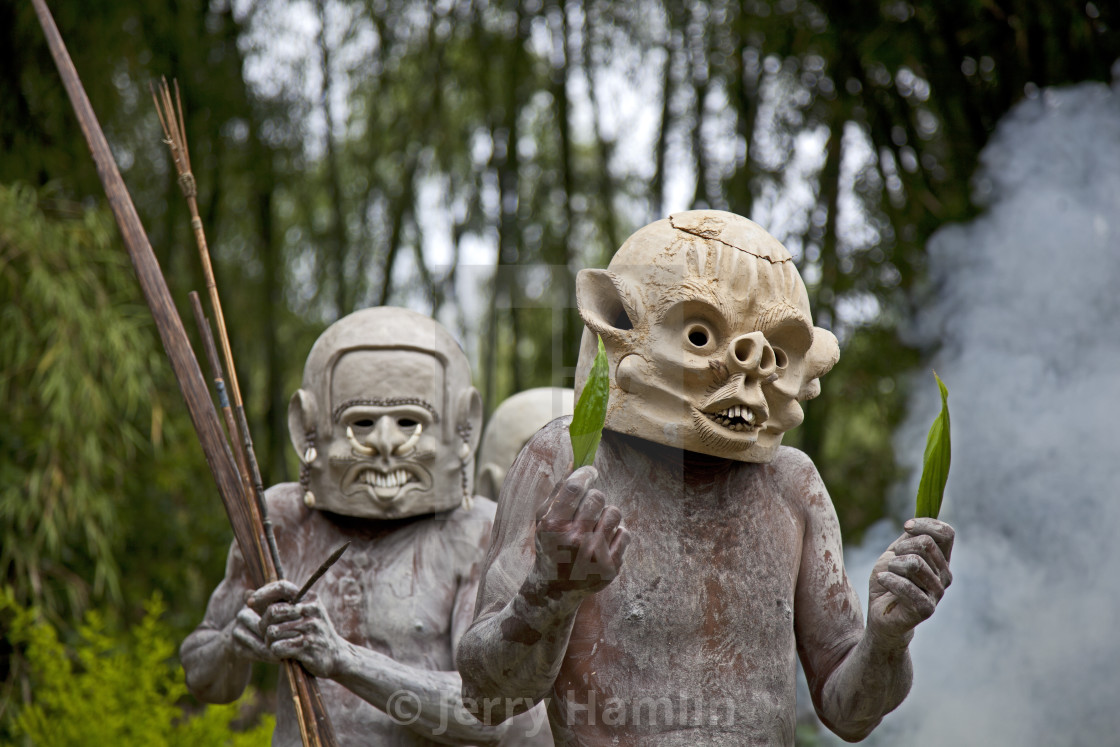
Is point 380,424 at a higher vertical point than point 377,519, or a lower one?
higher

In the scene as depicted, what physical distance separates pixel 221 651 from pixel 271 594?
0.51 metres

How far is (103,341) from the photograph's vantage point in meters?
6.04

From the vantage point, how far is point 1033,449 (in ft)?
18.4

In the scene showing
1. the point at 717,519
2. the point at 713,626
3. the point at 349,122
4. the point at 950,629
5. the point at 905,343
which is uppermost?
the point at 717,519

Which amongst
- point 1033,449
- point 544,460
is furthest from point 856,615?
point 1033,449

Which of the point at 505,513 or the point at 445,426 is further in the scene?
the point at 445,426

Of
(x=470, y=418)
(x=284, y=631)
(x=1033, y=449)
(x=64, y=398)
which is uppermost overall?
(x=470, y=418)

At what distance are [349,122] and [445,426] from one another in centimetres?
618

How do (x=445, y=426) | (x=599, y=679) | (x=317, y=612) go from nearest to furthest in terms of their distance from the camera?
(x=599, y=679)
(x=317, y=612)
(x=445, y=426)

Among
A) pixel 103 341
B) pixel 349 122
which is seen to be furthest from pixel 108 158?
pixel 349 122

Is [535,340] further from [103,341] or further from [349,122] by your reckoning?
[103,341]

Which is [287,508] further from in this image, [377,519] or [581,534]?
[581,534]

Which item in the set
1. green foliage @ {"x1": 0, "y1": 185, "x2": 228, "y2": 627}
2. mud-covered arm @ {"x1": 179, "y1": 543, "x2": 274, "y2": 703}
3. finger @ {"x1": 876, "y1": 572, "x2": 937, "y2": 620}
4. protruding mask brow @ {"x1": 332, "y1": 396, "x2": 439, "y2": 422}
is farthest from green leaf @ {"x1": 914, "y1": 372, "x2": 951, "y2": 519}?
green foliage @ {"x1": 0, "y1": 185, "x2": 228, "y2": 627}

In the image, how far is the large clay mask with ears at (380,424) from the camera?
11.1 ft
